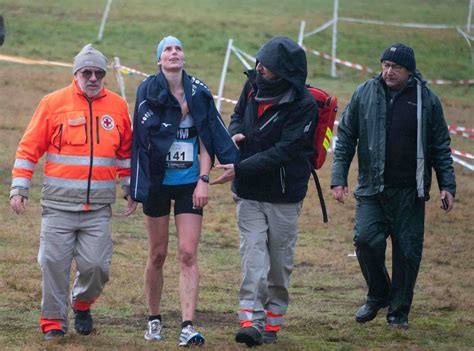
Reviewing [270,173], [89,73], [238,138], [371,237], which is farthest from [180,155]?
[371,237]

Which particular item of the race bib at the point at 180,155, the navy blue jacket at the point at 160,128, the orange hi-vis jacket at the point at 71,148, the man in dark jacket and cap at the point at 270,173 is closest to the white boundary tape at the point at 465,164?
the man in dark jacket and cap at the point at 270,173

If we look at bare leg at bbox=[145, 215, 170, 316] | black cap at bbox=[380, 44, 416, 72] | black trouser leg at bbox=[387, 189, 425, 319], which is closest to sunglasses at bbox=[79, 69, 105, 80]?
bare leg at bbox=[145, 215, 170, 316]

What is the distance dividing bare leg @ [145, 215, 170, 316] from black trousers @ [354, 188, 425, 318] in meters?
1.58

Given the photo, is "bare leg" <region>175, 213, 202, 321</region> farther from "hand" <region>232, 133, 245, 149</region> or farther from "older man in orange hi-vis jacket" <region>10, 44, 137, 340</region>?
"hand" <region>232, 133, 245, 149</region>

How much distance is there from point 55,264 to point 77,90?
1.08 meters

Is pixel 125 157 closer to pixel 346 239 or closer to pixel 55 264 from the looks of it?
pixel 55 264

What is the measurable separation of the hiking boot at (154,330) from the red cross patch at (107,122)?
1.30m

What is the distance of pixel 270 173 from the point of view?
24.4ft

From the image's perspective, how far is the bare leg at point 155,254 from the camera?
733 centimetres

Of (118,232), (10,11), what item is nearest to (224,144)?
(118,232)

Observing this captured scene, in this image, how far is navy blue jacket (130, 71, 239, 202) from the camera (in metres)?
7.13

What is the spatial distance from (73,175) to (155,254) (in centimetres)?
75

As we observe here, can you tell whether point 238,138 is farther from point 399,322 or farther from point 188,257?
point 399,322

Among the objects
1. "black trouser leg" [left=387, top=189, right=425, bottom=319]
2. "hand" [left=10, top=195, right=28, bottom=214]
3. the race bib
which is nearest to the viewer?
"hand" [left=10, top=195, right=28, bottom=214]
